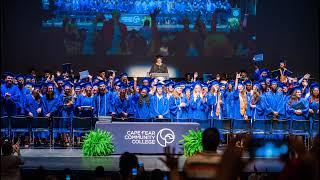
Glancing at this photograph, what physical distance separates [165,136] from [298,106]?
3.67 meters

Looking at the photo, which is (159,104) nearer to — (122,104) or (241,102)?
(122,104)

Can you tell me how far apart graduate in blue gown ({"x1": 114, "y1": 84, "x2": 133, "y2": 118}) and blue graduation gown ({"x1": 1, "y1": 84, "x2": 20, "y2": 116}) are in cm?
249

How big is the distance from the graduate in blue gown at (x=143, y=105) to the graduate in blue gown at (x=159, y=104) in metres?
0.12

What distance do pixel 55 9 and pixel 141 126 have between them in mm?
8000

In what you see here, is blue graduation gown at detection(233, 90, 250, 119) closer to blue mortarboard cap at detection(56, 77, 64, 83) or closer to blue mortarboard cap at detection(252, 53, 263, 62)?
blue mortarboard cap at detection(252, 53, 263, 62)

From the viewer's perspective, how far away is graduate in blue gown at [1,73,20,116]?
572 inches

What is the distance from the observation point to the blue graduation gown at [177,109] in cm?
1463

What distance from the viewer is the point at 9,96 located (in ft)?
47.8

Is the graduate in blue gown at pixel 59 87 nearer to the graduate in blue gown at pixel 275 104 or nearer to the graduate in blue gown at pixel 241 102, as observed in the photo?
the graduate in blue gown at pixel 241 102

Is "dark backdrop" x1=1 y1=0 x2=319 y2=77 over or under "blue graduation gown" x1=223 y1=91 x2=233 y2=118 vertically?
over

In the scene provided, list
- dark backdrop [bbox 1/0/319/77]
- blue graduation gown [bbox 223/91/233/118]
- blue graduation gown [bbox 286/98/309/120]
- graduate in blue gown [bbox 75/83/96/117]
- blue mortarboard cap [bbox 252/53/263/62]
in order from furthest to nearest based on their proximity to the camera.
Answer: dark backdrop [bbox 1/0/319/77]
blue mortarboard cap [bbox 252/53/263/62]
blue graduation gown [bbox 223/91/233/118]
graduate in blue gown [bbox 75/83/96/117]
blue graduation gown [bbox 286/98/309/120]

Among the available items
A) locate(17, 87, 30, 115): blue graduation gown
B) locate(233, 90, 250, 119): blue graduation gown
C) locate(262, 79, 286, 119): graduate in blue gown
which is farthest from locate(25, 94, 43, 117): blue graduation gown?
locate(262, 79, 286, 119): graduate in blue gown

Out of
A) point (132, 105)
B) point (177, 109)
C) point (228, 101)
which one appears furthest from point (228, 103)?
point (132, 105)

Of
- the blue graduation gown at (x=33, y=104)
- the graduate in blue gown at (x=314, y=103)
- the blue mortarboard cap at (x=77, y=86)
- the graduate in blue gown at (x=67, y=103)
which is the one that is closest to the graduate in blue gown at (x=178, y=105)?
the blue mortarboard cap at (x=77, y=86)
